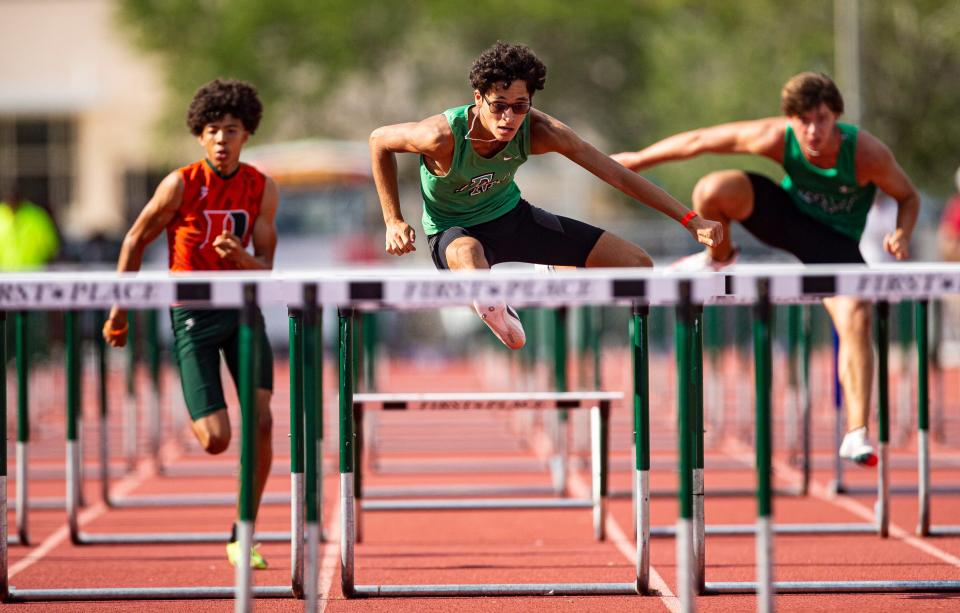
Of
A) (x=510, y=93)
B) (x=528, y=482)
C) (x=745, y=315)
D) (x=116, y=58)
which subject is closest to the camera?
(x=510, y=93)

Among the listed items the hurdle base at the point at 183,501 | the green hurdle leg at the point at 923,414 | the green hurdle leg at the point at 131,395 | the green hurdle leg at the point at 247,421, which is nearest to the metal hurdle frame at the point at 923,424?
the green hurdle leg at the point at 923,414

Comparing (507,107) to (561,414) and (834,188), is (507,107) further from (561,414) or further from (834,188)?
(561,414)

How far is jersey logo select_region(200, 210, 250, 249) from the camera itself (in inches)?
226

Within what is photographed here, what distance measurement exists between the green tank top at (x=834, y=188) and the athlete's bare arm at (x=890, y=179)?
0.04 metres

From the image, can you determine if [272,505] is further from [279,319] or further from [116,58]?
[116,58]

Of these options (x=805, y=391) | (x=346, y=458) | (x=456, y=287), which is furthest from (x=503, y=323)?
(x=805, y=391)

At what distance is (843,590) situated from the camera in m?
5.26

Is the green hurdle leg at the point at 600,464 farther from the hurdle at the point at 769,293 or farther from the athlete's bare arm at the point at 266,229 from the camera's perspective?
the hurdle at the point at 769,293

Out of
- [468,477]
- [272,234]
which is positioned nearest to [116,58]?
[468,477]

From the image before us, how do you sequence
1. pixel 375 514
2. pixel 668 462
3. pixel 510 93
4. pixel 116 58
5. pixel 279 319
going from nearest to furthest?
pixel 510 93
pixel 375 514
pixel 668 462
pixel 279 319
pixel 116 58

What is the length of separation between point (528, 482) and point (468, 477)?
51 cm

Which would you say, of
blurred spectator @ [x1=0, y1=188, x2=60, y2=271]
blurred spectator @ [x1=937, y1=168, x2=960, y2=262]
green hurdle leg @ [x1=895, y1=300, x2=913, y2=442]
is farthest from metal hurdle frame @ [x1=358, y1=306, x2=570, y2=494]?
blurred spectator @ [x1=937, y1=168, x2=960, y2=262]

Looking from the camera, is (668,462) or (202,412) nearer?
(202,412)

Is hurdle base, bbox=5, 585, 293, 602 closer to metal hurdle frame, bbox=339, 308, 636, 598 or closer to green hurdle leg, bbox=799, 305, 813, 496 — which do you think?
metal hurdle frame, bbox=339, 308, 636, 598
